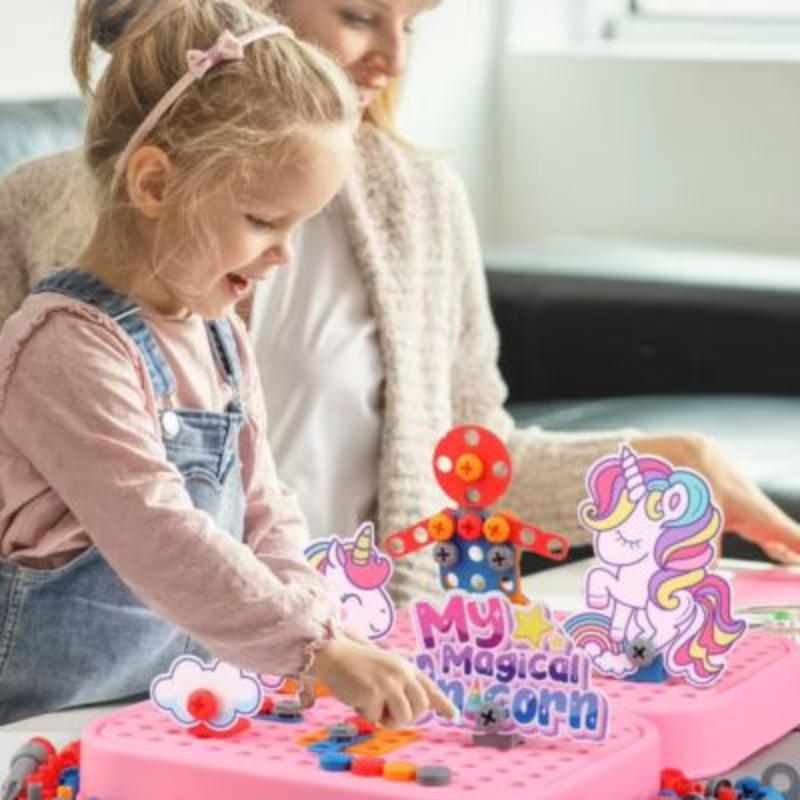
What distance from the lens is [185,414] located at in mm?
1318

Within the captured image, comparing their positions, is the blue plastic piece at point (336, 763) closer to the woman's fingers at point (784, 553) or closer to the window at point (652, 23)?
the woman's fingers at point (784, 553)

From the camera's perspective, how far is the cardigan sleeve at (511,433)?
1850 millimetres

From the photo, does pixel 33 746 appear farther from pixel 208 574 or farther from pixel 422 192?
pixel 422 192

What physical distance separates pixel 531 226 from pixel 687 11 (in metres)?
0.43

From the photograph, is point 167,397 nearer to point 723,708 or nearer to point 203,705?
point 203,705

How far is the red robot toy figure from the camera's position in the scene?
1286 millimetres

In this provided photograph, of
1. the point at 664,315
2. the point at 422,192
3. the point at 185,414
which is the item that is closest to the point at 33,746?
the point at 185,414

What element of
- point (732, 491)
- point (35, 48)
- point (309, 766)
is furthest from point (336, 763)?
point (35, 48)

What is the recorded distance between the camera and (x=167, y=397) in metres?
1.31

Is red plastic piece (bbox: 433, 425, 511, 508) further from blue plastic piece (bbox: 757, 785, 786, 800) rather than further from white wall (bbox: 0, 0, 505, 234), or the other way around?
white wall (bbox: 0, 0, 505, 234)

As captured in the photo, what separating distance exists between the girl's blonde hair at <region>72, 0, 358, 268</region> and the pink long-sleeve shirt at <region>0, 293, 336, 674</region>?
0.08 metres

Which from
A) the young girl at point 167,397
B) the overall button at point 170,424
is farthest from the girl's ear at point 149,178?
the overall button at point 170,424

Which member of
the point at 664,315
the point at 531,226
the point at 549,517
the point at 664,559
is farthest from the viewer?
the point at 531,226

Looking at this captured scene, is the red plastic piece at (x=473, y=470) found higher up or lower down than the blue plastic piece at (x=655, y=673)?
higher up
